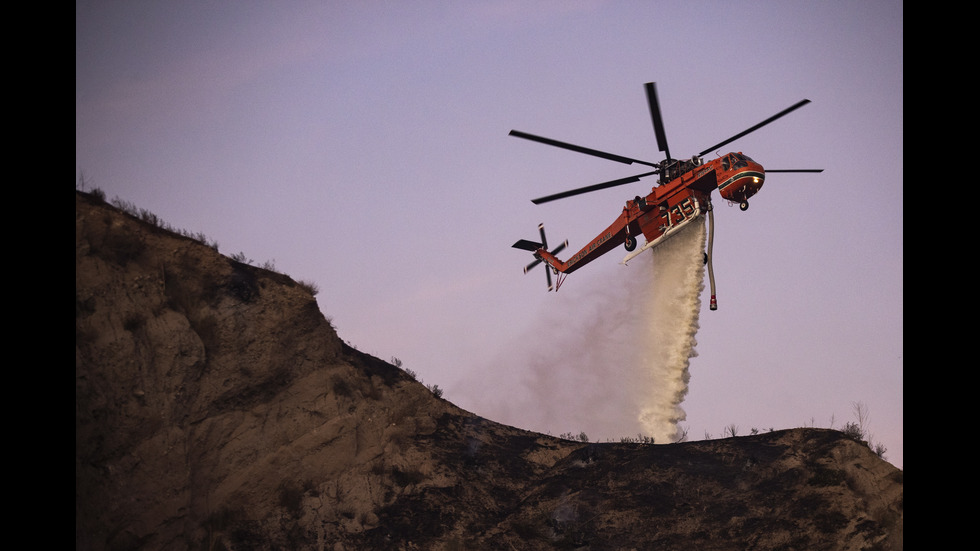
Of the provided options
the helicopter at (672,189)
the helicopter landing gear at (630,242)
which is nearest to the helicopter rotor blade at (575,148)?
the helicopter at (672,189)

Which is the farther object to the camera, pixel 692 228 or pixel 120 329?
pixel 692 228

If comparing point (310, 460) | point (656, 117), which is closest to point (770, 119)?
point (656, 117)

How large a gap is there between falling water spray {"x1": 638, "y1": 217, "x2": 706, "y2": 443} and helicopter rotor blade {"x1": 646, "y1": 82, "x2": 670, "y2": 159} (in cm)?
352

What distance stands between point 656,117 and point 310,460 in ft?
52.2

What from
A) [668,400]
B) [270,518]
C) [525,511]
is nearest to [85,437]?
[270,518]

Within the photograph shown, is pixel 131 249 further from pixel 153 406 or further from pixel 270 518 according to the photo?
pixel 270 518

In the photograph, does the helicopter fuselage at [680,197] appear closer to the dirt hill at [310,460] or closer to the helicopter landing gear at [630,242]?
the helicopter landing gear at [630,242]

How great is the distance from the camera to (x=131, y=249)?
21.8 meters

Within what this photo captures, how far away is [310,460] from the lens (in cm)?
2300

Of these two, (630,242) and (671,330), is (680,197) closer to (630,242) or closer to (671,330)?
(630,242)

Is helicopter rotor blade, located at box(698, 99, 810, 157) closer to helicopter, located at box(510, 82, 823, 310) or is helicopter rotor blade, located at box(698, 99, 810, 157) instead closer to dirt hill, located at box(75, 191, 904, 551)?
helicopter, located at box(510, 82, 823, 310)

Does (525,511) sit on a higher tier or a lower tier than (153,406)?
lower

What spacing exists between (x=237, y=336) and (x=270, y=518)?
15.7ft

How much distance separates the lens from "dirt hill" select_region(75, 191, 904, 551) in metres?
20.2
